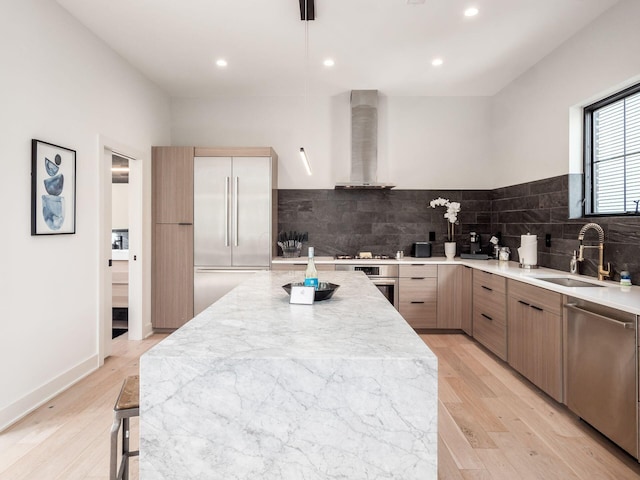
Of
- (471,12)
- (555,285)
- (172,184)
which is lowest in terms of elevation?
(555,285)

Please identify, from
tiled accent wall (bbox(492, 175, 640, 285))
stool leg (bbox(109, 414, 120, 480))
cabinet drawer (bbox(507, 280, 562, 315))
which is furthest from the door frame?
tiled accent wall (bbox(492, 175, 640, 285))

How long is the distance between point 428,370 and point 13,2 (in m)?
3.29

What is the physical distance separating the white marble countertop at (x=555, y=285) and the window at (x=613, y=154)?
0.63m

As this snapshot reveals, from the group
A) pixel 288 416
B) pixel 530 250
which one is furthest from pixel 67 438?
pixel 530 250

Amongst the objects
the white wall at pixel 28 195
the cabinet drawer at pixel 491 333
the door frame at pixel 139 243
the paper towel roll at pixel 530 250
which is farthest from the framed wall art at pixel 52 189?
the paper towel roll at pixel 530 250

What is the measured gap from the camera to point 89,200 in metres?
3.43

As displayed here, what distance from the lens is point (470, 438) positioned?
239 centimetres

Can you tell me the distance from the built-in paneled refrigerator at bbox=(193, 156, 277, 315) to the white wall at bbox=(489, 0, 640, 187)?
110 inches

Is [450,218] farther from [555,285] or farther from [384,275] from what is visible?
[555,285]

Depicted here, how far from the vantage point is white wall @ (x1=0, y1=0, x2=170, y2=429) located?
2.56m

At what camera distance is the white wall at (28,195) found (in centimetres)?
256

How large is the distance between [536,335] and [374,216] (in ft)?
8.42

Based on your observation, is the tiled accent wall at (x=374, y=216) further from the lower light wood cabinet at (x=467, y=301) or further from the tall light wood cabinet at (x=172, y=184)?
the tall light wood cabinet at (x=172, y=184)

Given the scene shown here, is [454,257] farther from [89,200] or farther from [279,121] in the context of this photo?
[89,200]
